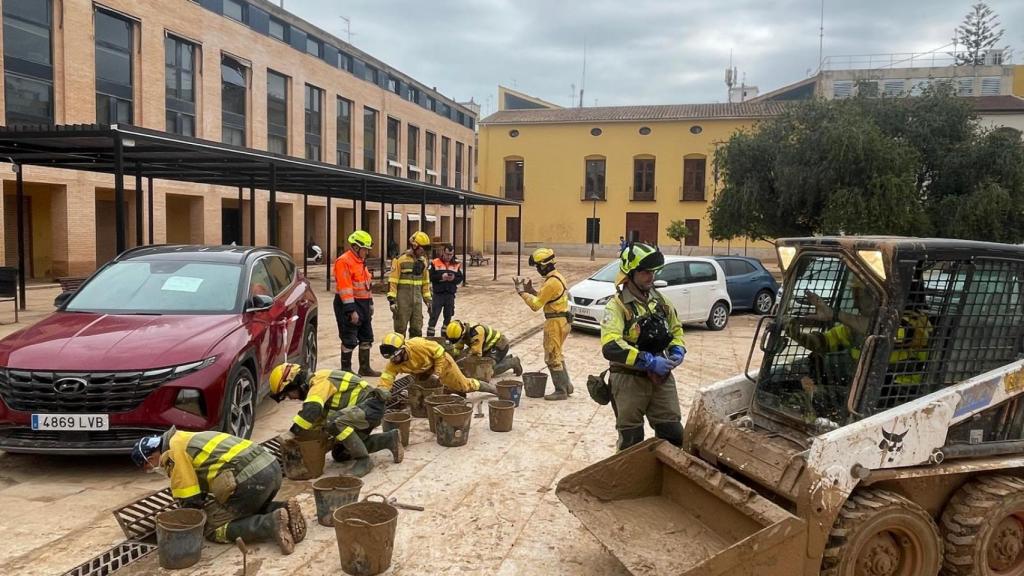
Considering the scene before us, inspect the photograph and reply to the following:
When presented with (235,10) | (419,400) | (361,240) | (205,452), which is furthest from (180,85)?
(205,452)

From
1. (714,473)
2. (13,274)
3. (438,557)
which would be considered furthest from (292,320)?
(13,274)

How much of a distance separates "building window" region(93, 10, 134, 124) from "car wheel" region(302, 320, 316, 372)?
16303 millimetres

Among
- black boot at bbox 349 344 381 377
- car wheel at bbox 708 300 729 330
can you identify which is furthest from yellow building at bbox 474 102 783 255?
black boot at bbox 349 344 381 377

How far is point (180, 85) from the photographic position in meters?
24.1

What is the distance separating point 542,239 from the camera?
157 ft

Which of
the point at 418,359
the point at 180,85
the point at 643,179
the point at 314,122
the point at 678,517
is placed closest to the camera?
the point at 678,517

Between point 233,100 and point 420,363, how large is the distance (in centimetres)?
2408

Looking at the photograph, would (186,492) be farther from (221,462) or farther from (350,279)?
(350,279)

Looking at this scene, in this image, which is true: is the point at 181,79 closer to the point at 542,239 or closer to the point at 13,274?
the point at 13,274

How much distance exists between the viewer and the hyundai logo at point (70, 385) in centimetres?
462

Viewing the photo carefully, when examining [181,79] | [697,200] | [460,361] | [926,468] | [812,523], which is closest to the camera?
[812,523]

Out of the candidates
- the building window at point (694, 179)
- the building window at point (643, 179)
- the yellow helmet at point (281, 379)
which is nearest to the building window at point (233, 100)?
the yellow helmet at point (281, 379)

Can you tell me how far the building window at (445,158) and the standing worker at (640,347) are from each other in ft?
140

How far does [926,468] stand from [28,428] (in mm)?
5402
